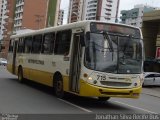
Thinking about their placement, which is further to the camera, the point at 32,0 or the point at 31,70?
the point at 32,0

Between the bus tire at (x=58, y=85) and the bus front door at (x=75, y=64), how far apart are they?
3.81ft

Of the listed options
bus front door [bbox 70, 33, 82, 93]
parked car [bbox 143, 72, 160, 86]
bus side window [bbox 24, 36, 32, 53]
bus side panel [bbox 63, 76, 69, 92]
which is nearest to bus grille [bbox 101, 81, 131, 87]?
bus front door [bbox 70, 33, 82, 93]

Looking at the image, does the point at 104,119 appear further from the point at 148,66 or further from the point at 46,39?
the point at 148,66

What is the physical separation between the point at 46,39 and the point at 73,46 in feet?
12.4

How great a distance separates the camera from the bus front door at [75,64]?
1552cm

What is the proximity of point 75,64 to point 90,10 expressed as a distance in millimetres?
122251

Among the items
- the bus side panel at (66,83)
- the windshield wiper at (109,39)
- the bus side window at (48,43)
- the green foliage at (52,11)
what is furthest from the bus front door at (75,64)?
the green foliage at (52,11)

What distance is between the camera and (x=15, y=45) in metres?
27.2

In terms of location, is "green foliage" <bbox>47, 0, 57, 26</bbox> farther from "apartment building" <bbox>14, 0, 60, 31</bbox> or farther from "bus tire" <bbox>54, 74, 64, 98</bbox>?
"bus tire" <bbox>54, 74, 64, 98</bbox>

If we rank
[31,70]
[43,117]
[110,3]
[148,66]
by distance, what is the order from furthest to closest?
1. [110,3]
2. [148,66]
3. [31,70]
4. [43,117]

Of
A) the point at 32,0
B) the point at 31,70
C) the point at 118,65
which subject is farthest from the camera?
the point at 32,0

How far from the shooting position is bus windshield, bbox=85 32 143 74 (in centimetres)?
1494

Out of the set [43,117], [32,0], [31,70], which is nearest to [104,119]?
[43,117]

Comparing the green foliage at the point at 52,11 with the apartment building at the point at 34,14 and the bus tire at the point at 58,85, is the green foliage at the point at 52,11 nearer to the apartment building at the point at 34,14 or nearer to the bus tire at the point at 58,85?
the apartment building at the point at 34,14
